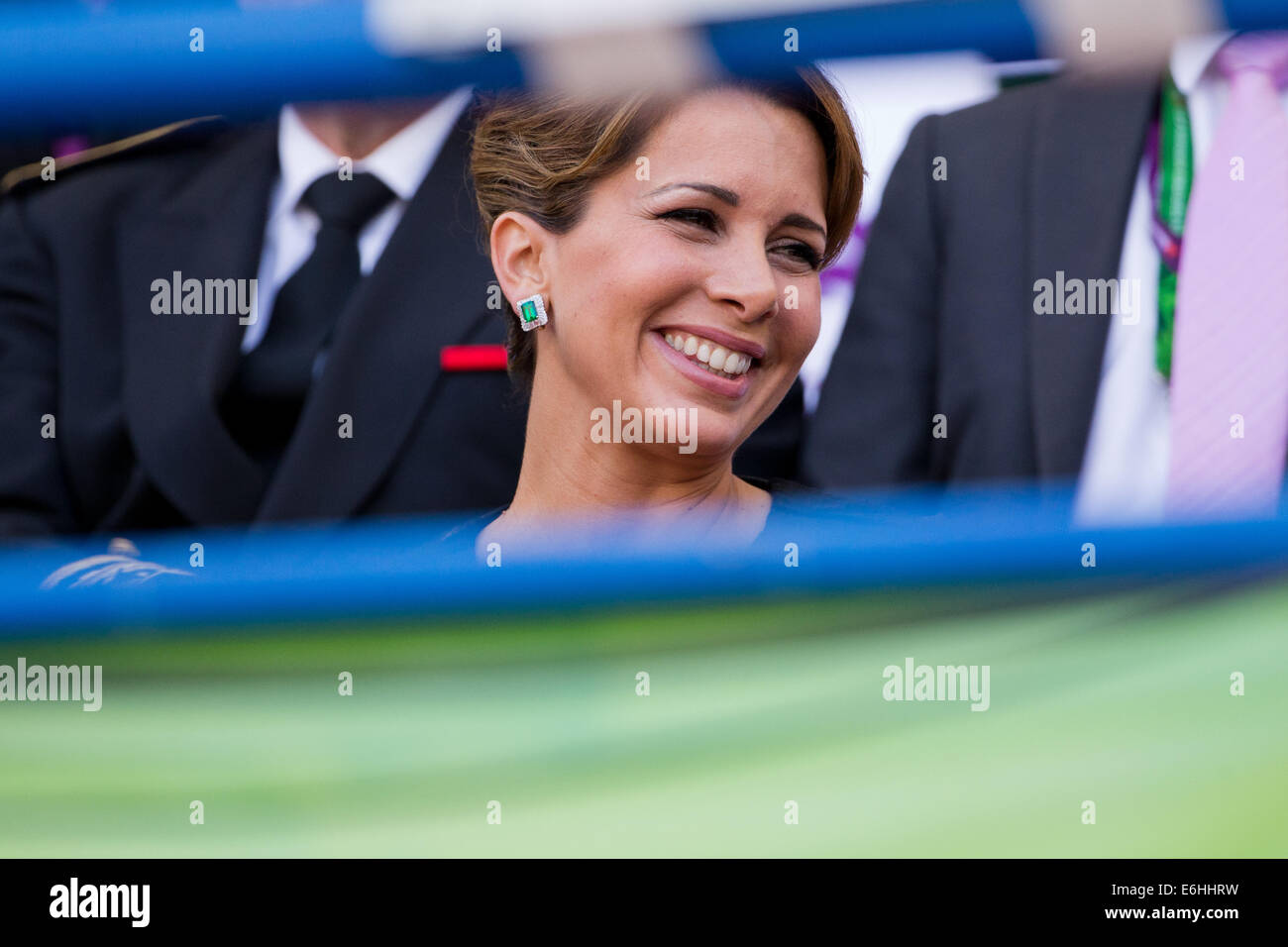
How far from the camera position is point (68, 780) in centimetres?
163

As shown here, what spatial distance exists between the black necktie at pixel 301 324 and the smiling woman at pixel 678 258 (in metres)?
0.21

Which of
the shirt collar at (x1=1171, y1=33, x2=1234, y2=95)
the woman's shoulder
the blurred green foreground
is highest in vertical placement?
the shirt collar at (x1=1171, y1=33, x2=1234, y2=95)

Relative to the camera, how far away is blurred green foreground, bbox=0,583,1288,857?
1.53m

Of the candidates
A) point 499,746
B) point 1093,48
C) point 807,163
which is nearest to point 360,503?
point 499,746

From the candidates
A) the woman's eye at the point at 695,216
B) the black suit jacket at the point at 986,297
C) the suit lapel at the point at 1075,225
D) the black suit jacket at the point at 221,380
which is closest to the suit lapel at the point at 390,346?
the black suit jacket at the point at 221,380

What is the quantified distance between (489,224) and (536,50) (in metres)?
0.30

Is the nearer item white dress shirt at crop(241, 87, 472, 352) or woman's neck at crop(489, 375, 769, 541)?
woman's neck at crop(489, 375, 769, 541)

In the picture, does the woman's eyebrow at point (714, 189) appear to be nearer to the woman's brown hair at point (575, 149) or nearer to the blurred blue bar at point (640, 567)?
the woman's brown hair at point (575, 149)

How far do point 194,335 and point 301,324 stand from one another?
122 mm

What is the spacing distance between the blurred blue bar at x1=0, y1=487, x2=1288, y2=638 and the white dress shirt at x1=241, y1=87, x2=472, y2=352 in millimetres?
294

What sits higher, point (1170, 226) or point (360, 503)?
point (1170, 226)

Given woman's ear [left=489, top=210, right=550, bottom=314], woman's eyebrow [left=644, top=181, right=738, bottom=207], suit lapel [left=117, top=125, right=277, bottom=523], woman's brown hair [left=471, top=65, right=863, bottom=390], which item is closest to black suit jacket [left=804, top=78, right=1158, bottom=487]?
woman's brown hair [left=471, top=65, right=863, bottom=390]

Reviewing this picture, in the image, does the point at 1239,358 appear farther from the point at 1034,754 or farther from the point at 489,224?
the point at 489,224

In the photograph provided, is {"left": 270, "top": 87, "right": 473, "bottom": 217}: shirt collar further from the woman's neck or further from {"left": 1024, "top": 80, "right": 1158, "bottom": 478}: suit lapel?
{"left": 1024, "top": 80, "right": 1158, "bottom": 478}: suit lapel
